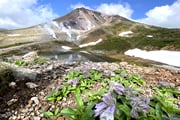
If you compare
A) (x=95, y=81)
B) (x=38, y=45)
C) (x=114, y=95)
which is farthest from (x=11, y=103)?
(x=38, y=45)

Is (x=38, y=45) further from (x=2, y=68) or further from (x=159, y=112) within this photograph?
(x=159, y=112)

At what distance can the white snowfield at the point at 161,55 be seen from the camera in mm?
65887

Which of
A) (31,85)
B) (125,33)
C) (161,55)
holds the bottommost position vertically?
(161,55)

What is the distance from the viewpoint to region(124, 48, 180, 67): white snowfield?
2594 inches

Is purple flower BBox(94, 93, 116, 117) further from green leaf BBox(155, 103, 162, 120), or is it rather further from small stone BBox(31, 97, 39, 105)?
small stone BBox(31, 97, 39, 105)

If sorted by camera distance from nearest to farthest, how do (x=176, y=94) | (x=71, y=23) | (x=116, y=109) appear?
(x=116, y=109) → (x=176, y=94) → (x=71, y=23)

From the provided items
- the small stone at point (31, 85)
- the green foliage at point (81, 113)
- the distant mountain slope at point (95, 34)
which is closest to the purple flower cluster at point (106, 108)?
the green foliage at point (81, 113)

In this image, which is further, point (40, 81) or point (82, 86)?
point (40, 81)

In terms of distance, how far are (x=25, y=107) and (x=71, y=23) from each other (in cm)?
17487

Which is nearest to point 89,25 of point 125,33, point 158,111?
point 125,33

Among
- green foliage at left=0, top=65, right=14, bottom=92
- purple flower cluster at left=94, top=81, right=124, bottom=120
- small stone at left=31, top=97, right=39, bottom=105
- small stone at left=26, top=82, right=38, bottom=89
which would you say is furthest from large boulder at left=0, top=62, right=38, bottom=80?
purple flower cluster at left=94, top=81, right=124, bottom=120

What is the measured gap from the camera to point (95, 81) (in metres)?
9.71

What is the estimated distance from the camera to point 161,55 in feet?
247

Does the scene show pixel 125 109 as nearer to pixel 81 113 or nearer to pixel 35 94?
pixel 81 113
